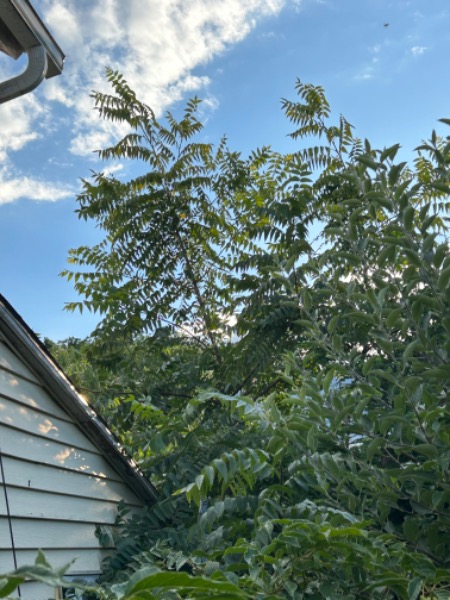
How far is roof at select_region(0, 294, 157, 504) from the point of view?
2.97 m

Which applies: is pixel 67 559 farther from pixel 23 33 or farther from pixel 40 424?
pixel 23 33

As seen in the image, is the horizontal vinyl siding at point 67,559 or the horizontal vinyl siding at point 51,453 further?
the horizontal vinyl siding at point 51,453

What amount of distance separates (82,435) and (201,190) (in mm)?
3661

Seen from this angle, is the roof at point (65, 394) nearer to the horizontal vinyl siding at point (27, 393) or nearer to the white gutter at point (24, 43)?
the horizontal vinyl siding at point (27, 393)

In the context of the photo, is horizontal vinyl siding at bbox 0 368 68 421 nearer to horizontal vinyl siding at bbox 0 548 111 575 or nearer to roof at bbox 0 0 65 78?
horizontal vinyl siding at bbox 0 548 111 575

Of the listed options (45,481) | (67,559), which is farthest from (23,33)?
(67,559)

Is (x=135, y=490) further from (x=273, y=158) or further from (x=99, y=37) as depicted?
(x=99, y=37)

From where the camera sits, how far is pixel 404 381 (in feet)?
6.08

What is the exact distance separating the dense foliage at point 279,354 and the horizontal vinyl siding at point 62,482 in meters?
0.24

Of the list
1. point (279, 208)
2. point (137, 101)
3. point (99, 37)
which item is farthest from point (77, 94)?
point (279, 208)

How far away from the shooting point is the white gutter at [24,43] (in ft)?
9.77

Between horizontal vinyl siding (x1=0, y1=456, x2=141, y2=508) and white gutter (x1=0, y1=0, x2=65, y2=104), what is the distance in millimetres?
1780

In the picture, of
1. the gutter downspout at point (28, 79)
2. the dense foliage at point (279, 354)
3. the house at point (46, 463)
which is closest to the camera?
the dense foliage at point (279, 354)

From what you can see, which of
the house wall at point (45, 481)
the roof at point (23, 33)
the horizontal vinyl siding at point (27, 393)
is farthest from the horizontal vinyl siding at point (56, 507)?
the roof at point (23, 33)
